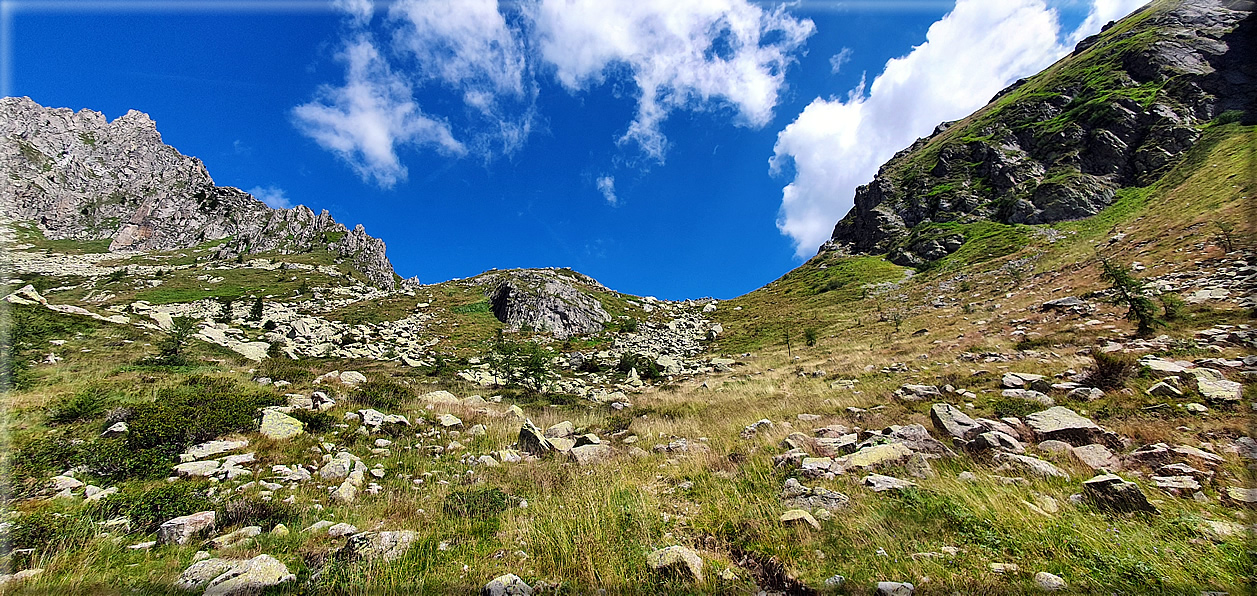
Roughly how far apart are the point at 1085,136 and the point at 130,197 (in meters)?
290

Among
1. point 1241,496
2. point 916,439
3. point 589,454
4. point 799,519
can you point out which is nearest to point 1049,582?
point 799,519

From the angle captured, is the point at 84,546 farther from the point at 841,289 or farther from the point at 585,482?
the point at 841,289

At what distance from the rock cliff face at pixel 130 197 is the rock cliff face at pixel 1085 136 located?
430 ft

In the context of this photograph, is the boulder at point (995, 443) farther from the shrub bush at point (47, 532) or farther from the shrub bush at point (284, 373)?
the shrub bush at point (284, 373)

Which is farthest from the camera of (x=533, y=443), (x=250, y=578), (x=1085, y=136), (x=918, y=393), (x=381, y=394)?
(x=1085, y=136)

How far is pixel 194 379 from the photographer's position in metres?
12.0

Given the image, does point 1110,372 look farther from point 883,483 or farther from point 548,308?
point 548,308

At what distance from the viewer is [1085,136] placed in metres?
64.1

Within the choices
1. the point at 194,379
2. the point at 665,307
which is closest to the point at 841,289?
the point at 665,307

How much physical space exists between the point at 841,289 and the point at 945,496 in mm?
62866

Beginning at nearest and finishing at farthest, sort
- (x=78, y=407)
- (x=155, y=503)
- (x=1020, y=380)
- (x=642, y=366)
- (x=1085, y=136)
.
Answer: (x=155, y=503)
(x=78, y=407)
(x=1020, y=380)
(x=642, y=366)
(x=1085, y=136)

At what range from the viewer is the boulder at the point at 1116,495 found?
4574mm

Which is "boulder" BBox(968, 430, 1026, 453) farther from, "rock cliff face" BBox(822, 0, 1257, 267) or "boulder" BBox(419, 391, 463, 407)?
"rock cliff face" BBox(822, 0, 1257, 267)

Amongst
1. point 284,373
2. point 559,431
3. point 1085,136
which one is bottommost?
point 559,431
